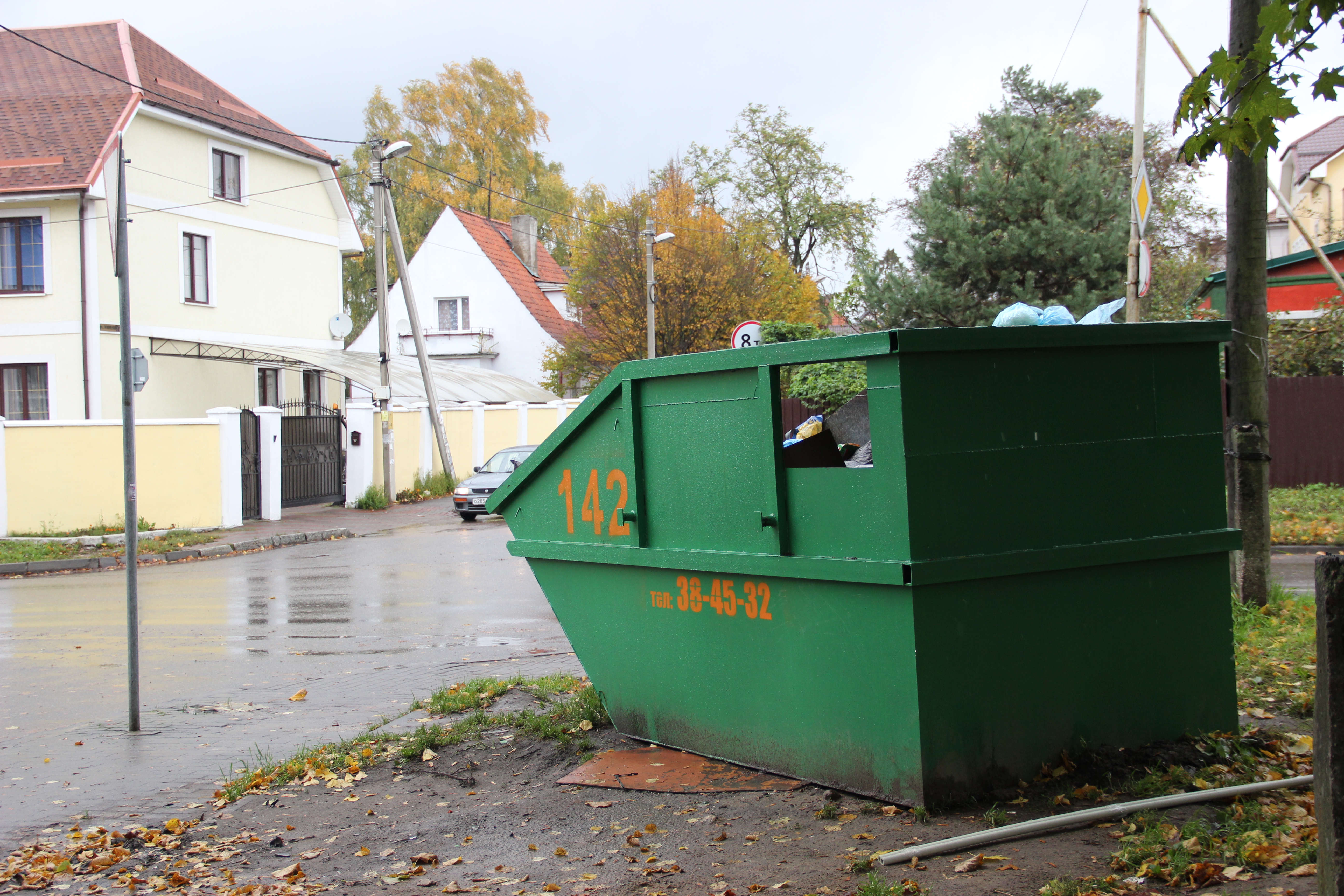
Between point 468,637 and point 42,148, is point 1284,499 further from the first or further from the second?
point 42,148

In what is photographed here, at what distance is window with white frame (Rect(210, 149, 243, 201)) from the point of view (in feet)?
93.2

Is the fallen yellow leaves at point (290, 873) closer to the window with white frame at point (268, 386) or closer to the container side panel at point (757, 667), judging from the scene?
the container side panel at point (757, 667)

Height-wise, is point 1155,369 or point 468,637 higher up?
point 1155,369

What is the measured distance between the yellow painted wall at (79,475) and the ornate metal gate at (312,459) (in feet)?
13.3

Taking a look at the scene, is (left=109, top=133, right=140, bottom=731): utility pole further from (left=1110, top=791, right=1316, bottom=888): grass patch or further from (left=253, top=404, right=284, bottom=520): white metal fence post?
(left=253, top=404, right=284, bottom=520): white metal fence post

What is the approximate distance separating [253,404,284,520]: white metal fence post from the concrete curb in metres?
2.13

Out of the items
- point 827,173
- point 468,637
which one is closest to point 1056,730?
point 468,637

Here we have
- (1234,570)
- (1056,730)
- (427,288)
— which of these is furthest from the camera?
(427,288)

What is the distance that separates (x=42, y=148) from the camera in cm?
2530

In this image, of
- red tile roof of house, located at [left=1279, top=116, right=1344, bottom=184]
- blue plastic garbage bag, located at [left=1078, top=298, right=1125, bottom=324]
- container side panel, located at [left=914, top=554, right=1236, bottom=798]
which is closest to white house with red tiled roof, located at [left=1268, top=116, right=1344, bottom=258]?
red tile roof of house, located at [left=1279, top=116, right=1344, bottom=184]

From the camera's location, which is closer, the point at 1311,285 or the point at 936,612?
the point at 936,612

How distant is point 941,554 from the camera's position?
13.3 feet

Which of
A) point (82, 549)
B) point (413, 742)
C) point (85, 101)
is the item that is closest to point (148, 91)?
point (85, 101)

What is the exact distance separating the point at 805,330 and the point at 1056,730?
25870mm
